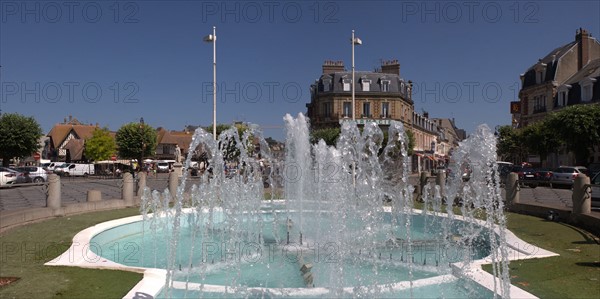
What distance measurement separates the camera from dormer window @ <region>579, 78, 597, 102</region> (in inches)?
1804

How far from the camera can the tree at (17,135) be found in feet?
152

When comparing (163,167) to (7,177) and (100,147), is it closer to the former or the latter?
(100,147)

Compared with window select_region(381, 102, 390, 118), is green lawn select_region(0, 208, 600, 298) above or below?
below

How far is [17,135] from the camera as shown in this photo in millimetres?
46812

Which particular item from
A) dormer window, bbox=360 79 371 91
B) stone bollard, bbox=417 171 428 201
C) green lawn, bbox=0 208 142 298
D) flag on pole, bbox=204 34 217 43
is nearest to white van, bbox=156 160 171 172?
dormer window, bbox=360 79 371 91

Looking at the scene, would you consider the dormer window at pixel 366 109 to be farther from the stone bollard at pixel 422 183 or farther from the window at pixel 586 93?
the stone bollard at pixel 422 183

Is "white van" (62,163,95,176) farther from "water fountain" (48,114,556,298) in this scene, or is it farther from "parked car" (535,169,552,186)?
"parked car" (535,169,552,186)

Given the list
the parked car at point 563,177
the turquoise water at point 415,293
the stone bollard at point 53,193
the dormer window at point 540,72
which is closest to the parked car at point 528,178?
the parked car at point 563,177

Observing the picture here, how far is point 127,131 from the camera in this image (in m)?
62.2

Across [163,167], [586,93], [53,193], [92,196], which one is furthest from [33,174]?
[586,93]

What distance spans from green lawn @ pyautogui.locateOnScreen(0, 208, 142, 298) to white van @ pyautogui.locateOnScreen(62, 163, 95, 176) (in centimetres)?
4612

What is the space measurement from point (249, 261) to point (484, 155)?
248 inches

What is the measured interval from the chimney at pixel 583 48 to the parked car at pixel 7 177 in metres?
60.0

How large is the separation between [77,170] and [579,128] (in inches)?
2124
